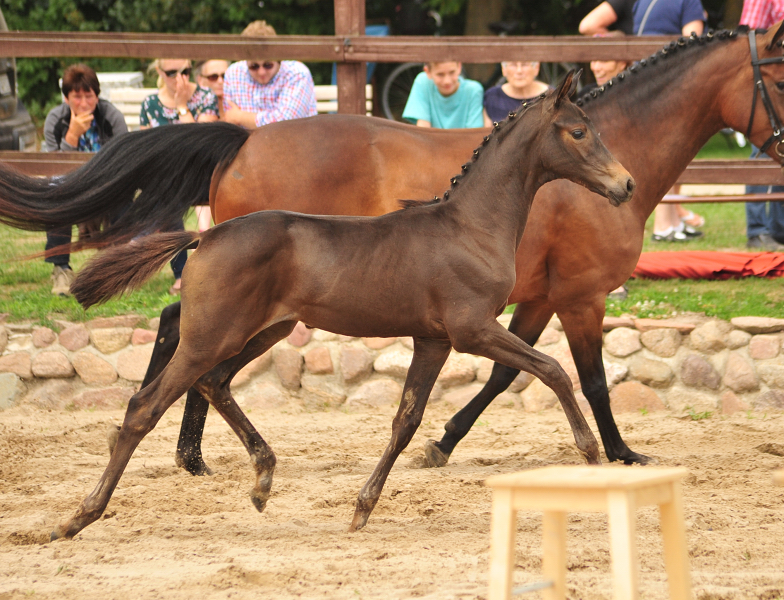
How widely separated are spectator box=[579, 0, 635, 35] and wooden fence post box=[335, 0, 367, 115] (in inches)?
96.8

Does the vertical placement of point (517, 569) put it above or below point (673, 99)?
below

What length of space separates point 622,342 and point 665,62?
186 cm

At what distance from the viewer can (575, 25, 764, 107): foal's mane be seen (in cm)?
448

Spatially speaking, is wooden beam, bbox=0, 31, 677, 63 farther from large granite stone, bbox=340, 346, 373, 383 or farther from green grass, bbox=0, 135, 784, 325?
large granite stone, bbox=340, 346, 373, 383

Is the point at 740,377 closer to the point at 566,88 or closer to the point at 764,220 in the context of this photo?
the point at 764,220

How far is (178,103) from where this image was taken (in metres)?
6.68

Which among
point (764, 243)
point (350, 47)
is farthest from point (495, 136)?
point (764, 243)

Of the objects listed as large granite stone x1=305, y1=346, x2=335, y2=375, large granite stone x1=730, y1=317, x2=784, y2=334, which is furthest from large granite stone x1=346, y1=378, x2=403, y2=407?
large granite stone x1=730, y1=317, x2=784, y2=334

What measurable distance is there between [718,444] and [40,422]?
391 cm

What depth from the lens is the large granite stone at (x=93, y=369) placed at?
571 centimetres

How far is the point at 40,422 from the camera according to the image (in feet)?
17.3

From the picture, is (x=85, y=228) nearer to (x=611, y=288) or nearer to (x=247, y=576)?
(x=247, y=576)

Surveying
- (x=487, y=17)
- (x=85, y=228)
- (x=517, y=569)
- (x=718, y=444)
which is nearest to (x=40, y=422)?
(x=85, y=228)

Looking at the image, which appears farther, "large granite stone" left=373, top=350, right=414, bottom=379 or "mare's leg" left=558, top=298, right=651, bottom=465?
"large granite stone" left=373, top=350, right=414, bottom=379
